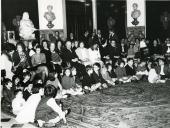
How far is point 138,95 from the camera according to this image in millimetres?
6309

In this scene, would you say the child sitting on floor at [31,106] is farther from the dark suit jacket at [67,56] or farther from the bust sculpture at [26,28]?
the bust sculpture at [26,28]

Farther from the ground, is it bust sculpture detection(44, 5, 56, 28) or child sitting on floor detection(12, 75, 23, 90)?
bust sculpture detection(44, 5, 56, 28)

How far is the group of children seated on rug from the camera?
4648mm

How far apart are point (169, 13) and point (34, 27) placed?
643 centimetres

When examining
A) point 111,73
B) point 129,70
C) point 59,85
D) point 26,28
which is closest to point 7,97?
point 59,85

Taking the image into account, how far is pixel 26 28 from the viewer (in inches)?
372

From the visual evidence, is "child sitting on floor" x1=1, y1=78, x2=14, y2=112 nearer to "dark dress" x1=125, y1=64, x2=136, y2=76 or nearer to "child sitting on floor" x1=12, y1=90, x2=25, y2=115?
"child sitting on floor" x1=12, y1=90, x2=25, y2=115

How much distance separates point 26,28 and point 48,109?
17.2 feet

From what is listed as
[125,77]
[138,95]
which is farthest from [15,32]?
[138,95]

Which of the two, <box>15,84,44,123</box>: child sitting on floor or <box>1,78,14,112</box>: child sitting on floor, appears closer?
<box>15,84,44,123</box>: child sitting on floor

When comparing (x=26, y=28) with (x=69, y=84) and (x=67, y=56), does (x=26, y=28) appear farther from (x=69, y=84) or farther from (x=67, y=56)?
(x=69, y=84)

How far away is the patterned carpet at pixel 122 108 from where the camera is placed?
4738mm

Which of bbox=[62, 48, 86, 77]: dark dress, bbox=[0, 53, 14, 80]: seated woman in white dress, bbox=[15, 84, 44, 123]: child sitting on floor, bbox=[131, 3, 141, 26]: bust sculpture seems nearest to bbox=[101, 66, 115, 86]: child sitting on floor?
bbox=[62, 48, 86, 77]: dark dress

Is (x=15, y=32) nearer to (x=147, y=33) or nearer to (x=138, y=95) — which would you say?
(x=138, y=95)
